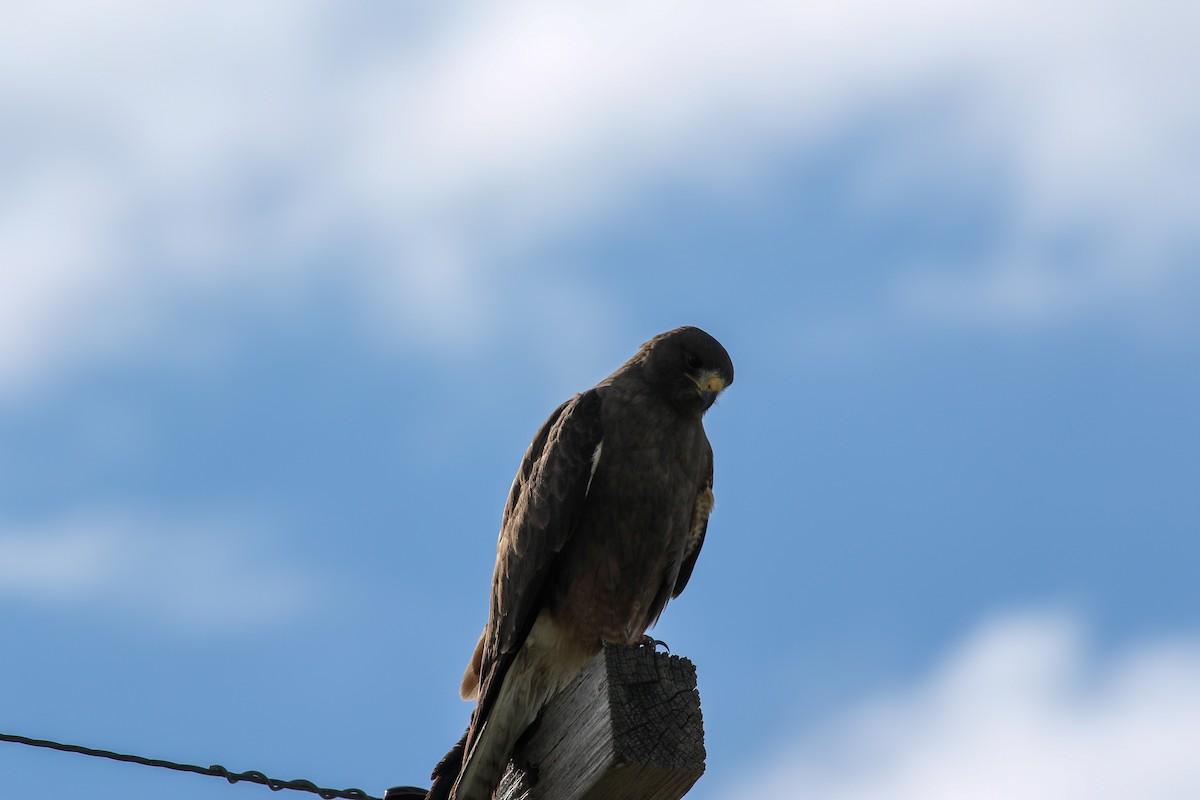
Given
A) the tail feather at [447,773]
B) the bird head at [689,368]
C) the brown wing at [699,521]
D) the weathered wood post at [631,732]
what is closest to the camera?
the weathered wood post at [631,732]

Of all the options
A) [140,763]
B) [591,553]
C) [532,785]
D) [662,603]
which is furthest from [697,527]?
[140,763]

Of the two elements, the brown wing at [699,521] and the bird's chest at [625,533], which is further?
the brown wing at [699,521]

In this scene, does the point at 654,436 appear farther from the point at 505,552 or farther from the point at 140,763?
the point at 140,763

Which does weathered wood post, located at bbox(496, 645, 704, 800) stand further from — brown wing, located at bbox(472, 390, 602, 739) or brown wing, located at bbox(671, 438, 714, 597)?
brown wing, located at bbox(671, 438, 714, 597)

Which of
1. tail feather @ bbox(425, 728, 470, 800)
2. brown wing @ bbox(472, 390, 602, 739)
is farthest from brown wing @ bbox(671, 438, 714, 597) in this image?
tail feather @ bbox(425, 728, 470, 800)

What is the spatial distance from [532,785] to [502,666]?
1.04 meters

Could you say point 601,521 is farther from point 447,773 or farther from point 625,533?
point 447,773

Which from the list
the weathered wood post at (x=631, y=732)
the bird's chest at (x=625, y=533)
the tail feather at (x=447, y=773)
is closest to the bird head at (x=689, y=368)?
the bird's chest at (x=625, y=533)

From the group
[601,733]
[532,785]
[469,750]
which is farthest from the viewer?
[469,750]

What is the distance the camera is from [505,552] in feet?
17.3

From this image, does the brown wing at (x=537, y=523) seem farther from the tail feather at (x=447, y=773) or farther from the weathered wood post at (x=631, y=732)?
the weathered wood post at (x=631, y=732)

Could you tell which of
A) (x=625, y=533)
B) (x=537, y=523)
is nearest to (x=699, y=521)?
(x=625, y=533)

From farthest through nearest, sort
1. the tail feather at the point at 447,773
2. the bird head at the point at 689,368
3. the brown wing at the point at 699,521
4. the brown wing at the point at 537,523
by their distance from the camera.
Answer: the brown wing at the point at 699,521
the bird head at the point at 689,368
the brown wing at the point at 537,523
the tail feather at the point at 447,773

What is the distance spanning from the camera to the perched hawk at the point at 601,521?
4.91 m
